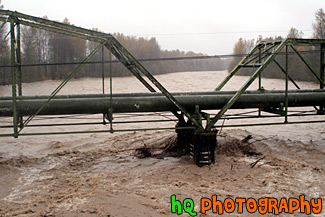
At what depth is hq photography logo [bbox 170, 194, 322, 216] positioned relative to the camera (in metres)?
5.09

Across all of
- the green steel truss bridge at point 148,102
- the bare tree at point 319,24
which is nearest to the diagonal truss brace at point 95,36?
the green steel truss bridge at point 148,102

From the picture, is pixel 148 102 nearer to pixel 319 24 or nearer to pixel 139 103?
pixel 139 103

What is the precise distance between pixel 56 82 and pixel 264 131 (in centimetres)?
1920

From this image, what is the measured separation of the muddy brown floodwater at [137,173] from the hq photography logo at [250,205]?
100mm

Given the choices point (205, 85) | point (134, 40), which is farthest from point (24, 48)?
point (205, 85)

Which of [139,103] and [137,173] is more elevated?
[139,103]

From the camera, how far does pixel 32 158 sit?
812 cm

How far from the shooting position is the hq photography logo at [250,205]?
16.7 ft

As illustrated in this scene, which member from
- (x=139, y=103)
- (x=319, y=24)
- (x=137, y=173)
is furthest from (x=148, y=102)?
(x=319, y=24)

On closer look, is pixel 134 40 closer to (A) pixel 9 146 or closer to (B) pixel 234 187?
(A) pixel 9 146

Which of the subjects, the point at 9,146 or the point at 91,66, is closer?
the point at 9,146

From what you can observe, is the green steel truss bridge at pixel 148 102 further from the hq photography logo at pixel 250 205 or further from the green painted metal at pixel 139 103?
the hq photography logo at pixel 250 205

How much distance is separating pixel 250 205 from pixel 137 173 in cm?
253

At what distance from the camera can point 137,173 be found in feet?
22.7
